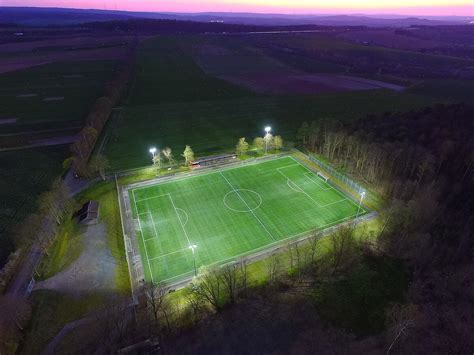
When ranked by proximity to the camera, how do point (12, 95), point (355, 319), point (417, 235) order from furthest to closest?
point (12, 95)
point (417, 235)
point (355, 319)

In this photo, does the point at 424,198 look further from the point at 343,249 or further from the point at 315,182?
the point at 315,182

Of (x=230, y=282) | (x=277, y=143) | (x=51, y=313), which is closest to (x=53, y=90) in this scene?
(x=277, y=143)

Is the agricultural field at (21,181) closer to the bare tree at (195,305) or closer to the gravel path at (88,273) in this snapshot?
the gravel path at (88,273)

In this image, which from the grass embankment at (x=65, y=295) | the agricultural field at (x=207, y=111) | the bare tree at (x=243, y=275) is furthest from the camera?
the agricultural field at (x=207, y=111)

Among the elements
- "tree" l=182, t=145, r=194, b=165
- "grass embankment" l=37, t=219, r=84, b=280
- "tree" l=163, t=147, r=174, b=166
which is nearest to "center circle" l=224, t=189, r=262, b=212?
"tree" l=182, t=145, r=194, b=165

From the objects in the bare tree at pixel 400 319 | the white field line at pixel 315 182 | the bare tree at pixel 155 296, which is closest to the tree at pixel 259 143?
the white field line at pixel 315 182

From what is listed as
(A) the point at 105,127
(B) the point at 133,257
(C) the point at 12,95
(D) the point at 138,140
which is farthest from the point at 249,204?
(C) the point at 12,95

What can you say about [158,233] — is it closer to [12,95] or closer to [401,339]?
[401,339]

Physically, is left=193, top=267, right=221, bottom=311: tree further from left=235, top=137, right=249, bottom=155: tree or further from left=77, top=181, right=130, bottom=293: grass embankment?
left=235, top=137, right=249, bottom=155: tree
